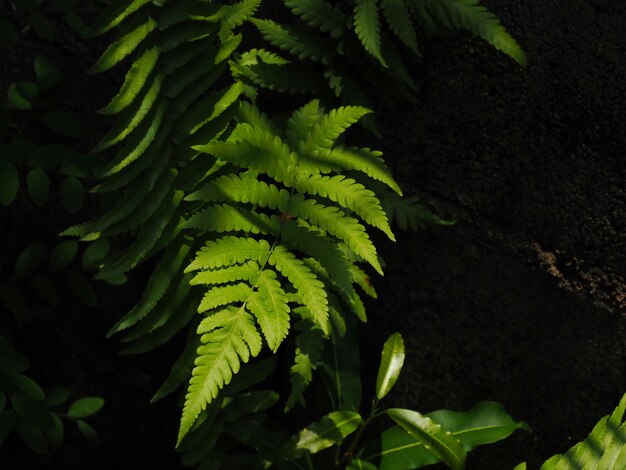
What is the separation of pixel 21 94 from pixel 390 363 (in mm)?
1355

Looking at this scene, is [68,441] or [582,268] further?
[68,441]

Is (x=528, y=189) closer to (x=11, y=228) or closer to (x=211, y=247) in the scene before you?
(x=211, y=247)

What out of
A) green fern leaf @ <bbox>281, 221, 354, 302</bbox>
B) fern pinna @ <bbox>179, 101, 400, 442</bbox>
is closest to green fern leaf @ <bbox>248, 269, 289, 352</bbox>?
fern pinna @ <bbox>179, 101, 400, 442</bbox>

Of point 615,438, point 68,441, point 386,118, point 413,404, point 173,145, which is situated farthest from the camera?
point 68,441

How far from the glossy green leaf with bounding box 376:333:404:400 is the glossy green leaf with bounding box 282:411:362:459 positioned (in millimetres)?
121

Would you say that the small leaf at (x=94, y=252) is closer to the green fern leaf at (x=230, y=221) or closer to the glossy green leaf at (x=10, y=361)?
the glossy green leaf at (x=10, y=361)

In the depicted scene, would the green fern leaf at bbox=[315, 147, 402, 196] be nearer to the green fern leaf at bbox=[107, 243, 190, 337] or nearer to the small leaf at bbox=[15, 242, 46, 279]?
the green fern leaf at bbox=[107, 243, 190, 337]

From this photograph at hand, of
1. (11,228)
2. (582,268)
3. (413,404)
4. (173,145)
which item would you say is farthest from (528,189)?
(11,228)

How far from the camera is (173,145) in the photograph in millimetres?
2123

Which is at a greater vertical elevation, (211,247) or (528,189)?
(211,247)

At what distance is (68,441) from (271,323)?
4.29 feet

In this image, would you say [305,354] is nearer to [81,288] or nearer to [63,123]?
[81,288]

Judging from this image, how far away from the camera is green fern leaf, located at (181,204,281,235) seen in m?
1.93

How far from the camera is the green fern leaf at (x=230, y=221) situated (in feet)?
6.32
